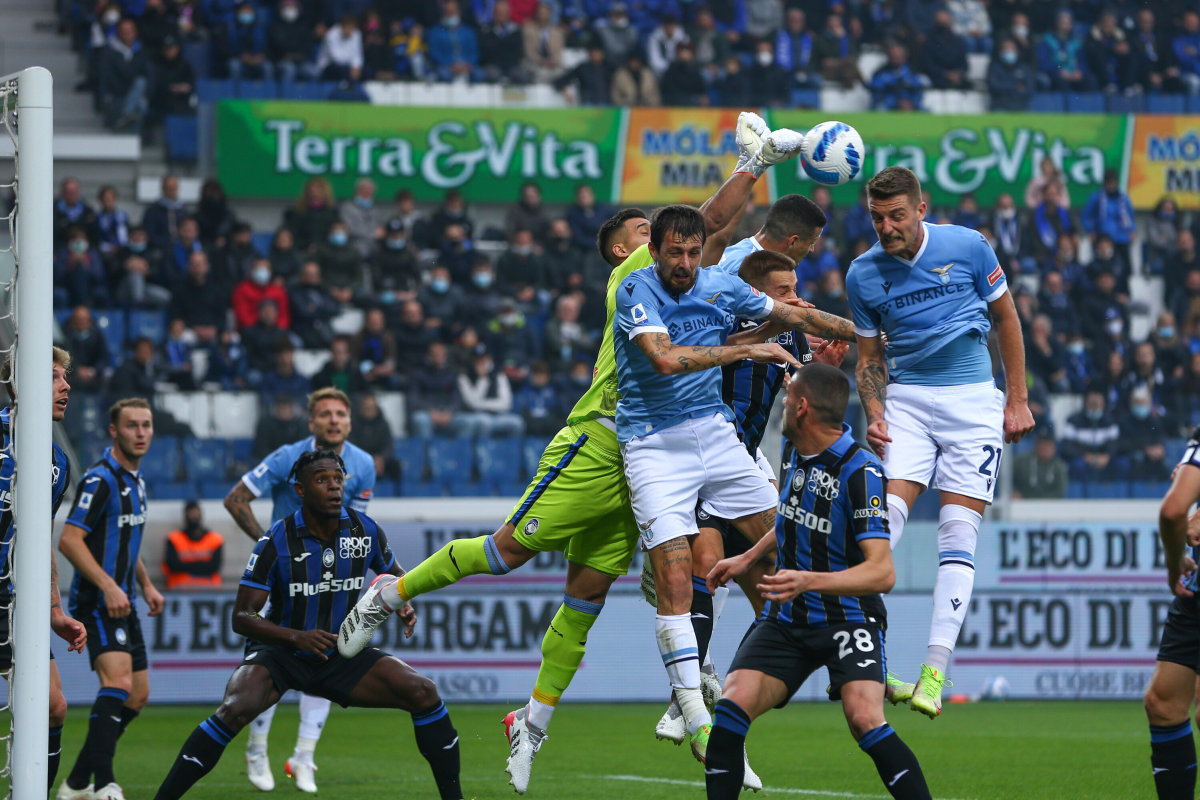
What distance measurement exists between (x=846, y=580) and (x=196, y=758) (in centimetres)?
322

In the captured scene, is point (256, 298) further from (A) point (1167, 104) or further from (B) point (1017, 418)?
(A) point (1167, 104)

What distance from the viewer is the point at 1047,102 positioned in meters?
22.9

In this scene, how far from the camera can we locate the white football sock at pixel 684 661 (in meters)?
7.09

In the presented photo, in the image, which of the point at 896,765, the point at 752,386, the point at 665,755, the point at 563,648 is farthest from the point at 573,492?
the point at 665,755

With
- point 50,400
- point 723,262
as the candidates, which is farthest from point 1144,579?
point 50,400

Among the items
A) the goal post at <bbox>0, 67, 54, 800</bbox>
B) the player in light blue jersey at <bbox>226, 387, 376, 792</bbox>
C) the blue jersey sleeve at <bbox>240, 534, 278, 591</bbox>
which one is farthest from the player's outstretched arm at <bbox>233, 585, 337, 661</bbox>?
the player in light blue jersey at <bbox>226, 387, 376, 792</bbox>

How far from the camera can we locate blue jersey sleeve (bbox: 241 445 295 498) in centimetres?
1013

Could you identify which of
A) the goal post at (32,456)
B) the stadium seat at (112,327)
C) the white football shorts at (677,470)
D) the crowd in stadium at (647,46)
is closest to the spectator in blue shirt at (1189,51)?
the crowd in stadium at (647,46)

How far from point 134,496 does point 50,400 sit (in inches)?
114

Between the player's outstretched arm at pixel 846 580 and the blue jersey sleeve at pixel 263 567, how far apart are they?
2949 millimetres

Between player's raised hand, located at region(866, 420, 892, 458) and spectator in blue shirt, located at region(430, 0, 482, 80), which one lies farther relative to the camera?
spectator in blue shirt, located at region(430, 0, 482, 80)

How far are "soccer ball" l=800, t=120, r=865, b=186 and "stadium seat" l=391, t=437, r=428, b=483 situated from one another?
9082 millimetres

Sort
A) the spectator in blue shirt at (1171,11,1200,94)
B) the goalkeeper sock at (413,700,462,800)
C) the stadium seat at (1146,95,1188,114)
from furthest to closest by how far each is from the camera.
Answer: the spectator in blue shirt at (1171,11,1200,94) → the stadium seat at (1146,95,1188,114) → the goalkeeper sock at (413,700,462,800)

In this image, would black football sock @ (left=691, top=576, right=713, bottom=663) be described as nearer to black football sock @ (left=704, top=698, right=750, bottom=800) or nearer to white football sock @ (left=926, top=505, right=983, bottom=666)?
white football sock @ (left=926, top=505, right=983, bottom=666)
